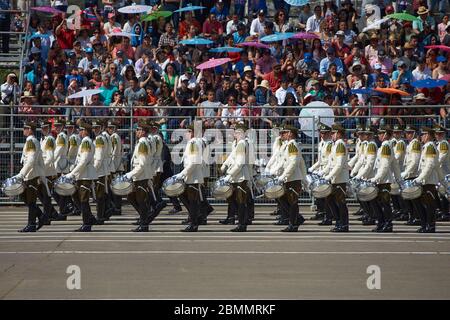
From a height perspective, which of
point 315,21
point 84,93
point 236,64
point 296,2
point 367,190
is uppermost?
point 296,2

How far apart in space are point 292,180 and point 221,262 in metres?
4.16

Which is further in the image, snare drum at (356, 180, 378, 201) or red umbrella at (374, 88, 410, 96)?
red umbrella at (374, 88, 410, 96)

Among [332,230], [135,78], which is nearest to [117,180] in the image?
[332,230]

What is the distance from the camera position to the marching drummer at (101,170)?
2223 cm

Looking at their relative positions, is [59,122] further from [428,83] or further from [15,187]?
[428,83]

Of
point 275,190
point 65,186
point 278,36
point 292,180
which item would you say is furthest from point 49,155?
point 278,36

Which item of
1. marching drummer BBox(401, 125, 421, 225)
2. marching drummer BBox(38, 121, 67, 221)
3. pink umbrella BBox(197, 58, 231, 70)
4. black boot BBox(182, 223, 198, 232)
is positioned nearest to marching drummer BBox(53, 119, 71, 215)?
marching drummer BBox(38, 121, 67, 221)

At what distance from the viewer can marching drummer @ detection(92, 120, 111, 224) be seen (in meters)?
22.2

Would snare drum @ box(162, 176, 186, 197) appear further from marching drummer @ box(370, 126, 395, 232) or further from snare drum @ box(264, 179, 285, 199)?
marching drummer @ box(370, 126, 395, 232)

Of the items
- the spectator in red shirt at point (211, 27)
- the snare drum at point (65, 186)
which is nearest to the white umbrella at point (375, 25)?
the spectator in red shirt at point (211, 27)

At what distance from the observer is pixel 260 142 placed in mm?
25672

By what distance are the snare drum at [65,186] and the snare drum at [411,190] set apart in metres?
5.82

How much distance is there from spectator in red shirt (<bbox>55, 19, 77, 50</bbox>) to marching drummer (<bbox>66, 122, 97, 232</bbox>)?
7.23m

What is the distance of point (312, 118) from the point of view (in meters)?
25.5
